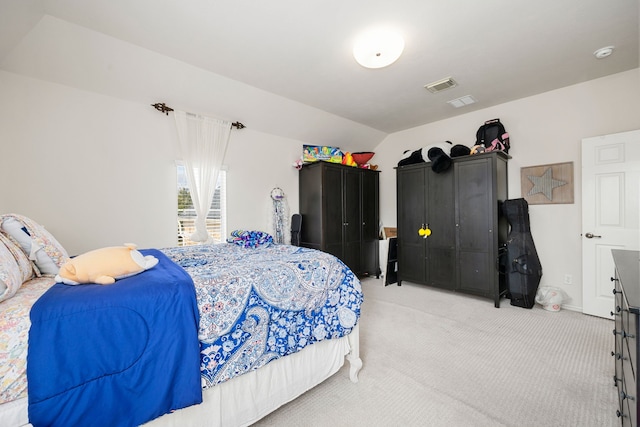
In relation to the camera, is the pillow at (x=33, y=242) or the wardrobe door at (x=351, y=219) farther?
the wardrobe door at (x=351, y=219)

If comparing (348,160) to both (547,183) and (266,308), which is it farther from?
(266,308)

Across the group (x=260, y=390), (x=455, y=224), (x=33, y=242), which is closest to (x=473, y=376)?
(x=260, y=390)

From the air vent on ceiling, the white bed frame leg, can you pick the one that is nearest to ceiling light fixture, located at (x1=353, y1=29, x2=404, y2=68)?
the air vent on ceiling

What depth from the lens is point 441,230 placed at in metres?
→ 3.84

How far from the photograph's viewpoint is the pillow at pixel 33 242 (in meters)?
1.42

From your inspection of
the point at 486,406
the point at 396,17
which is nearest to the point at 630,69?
the point at 396,17

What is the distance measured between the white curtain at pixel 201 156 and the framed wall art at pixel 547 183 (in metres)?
4.06

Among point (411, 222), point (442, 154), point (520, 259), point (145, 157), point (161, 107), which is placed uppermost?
point (161, 107)

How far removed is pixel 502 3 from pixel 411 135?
2.81 meters

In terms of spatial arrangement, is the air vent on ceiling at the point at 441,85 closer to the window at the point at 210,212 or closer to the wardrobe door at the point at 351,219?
the wardrobe door at the point at 351,219

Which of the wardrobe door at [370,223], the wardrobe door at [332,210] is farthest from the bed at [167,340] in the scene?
the wardrobe door at [370,223]

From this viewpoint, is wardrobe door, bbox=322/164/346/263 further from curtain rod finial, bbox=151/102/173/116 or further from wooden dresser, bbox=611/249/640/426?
wooden dresser, bbox=611/249/640/426

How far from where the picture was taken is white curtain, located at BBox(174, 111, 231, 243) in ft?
10.3

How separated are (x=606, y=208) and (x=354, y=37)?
10.7 ft
